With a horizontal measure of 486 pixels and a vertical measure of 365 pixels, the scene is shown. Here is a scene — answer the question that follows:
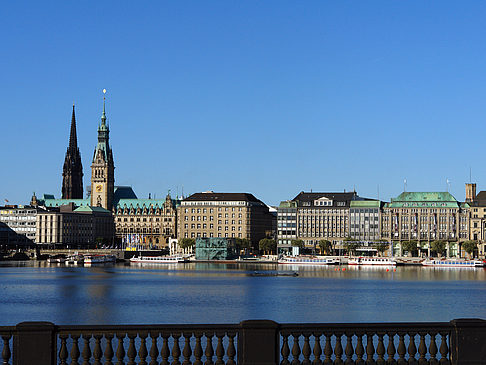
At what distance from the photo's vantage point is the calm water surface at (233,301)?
71312mm

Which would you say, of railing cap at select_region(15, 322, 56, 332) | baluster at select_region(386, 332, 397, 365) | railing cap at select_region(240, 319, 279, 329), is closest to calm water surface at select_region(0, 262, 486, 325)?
baluster at select_region(386, 332, 397, 365)

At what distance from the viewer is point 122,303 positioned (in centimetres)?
8600

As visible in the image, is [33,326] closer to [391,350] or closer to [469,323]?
[391,350]

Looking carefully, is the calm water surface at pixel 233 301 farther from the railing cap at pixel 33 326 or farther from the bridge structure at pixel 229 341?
the railing cap at pixel 33 326

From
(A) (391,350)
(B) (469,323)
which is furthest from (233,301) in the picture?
(B) (469,323)

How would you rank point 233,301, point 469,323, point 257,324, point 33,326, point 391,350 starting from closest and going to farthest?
point 33,326 < point 257,324 < point 469,323 < point 391,350 < point 233,301

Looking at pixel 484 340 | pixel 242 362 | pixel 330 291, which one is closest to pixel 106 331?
pixel 242 362

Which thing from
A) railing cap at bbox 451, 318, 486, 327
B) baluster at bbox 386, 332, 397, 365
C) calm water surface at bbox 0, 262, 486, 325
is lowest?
calm water surface at bbox 0, 262, 486, 325

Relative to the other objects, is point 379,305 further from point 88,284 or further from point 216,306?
point 88,284

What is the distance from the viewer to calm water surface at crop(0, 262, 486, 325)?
7131 centimetres

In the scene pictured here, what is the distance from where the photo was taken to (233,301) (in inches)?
3504

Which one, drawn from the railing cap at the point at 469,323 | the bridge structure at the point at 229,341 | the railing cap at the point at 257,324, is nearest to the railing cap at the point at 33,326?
the bridge structure at the point at 229,341

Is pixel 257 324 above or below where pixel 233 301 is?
above

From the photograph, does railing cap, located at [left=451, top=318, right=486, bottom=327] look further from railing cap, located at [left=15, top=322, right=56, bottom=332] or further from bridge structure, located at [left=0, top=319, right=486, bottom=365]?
railing cap, located at [left=15, top=322, right=56, bottom=332]
